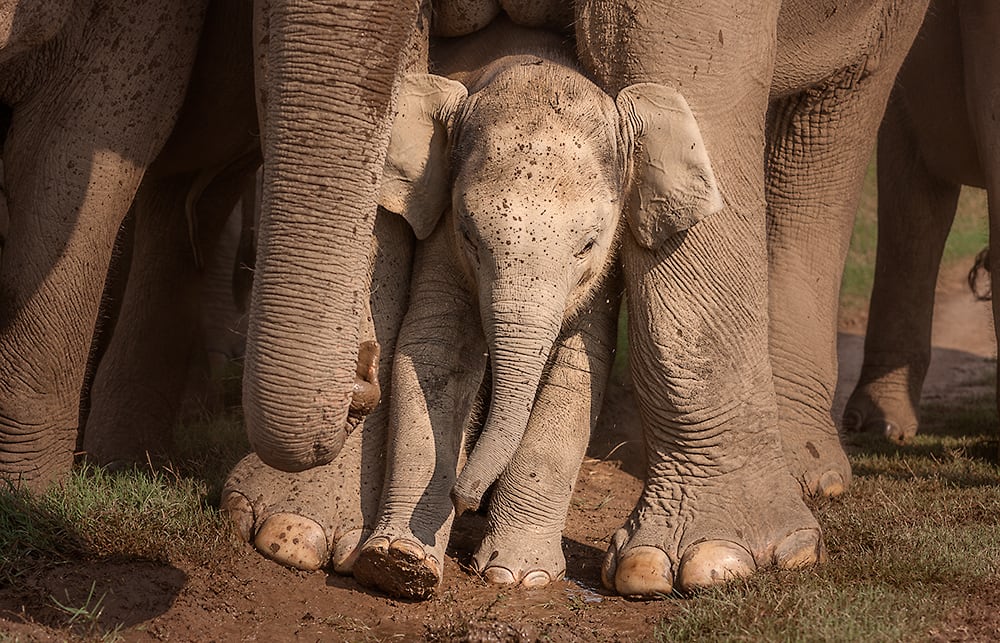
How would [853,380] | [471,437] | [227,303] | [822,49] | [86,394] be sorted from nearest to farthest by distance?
1. [471,437]
2. [822,49]
3. [86,394]
4. [227,303]
5. [853,380]

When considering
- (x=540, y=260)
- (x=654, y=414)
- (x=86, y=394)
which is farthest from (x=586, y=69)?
(x=86, y=394)

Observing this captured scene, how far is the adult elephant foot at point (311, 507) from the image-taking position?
14.1 feet

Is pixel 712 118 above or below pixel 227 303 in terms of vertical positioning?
above

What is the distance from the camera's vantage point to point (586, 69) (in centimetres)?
444

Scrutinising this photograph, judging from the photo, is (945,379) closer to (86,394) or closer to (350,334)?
(86,394)

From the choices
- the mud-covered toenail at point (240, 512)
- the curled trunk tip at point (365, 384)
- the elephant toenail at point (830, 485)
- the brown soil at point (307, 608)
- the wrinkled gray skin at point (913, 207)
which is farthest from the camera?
the wrinkled gray skin at point (913, 207)

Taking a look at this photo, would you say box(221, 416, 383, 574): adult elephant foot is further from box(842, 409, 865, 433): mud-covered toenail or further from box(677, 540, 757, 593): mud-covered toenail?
box(842, 409, 865, 433): mud-covered toenail

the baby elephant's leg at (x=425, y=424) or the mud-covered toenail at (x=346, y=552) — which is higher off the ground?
the baby elephant's leg at (x=425, y=424)

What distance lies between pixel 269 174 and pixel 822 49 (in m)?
2.43

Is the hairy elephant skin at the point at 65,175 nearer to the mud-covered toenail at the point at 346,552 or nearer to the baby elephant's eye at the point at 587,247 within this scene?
the mud-covered toenail at the point at 346,552

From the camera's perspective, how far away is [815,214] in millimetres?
5641

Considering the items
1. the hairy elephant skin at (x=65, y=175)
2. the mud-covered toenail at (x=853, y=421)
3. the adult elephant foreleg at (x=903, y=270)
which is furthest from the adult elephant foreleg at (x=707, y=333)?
the adult elephant foreleg at (x=903, y=270)

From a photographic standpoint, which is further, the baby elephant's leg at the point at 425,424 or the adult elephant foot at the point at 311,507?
the adult elephant foot at the point at 311,507

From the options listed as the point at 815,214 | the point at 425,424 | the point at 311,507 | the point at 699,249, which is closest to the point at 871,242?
the point at 815,214
